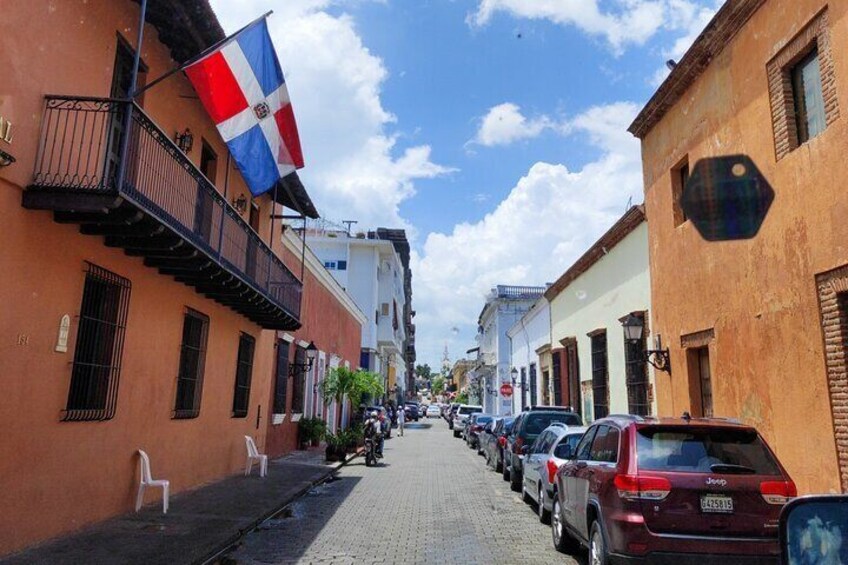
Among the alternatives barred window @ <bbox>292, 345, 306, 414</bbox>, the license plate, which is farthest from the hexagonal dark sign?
barred window @ <bbox>292, 345, 306, 414</bbox>

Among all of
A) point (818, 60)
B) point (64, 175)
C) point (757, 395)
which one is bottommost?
point (757, 395)

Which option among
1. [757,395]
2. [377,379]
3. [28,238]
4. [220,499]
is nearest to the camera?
[28,238]

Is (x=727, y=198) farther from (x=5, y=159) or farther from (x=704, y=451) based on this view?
(x=5, y=159)

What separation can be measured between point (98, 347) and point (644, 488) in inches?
268

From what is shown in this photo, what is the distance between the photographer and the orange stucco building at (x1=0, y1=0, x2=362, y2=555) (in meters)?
6.53

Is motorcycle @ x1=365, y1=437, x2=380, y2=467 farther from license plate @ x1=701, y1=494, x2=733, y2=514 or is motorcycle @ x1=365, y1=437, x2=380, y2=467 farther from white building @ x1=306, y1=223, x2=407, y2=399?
white building @ x1=306, y1=223, x2=407, y2=399

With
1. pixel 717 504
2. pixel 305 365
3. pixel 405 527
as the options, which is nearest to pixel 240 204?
pixel 305 365

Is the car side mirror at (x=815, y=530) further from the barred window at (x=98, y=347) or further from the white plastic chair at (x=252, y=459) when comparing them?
the white plastic chair at (x=252, y=459)

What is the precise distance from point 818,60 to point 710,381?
5.69 m

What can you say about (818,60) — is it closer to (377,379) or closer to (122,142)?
(122,142)

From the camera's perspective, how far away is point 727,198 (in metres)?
10.8

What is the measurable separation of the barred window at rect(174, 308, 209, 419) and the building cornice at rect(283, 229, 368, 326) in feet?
19.1

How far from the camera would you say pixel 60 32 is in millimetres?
7074

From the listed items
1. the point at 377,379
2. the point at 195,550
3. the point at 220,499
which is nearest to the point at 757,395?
the point at 195,550
